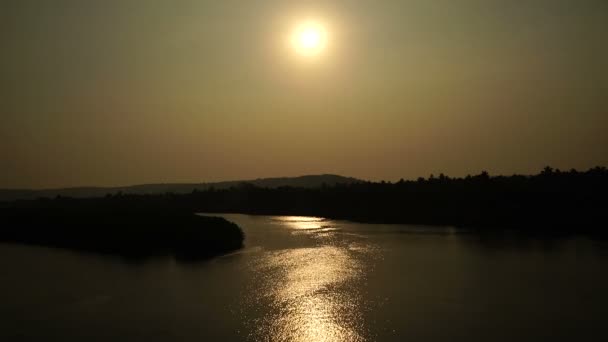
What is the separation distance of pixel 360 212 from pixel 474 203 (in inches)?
720

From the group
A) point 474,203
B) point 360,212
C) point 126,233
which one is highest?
point 474,203

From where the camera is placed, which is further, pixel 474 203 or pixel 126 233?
pixel 474 203

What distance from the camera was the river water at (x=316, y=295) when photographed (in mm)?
17141

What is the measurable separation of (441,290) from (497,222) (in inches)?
1498

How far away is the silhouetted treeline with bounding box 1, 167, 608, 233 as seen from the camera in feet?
179

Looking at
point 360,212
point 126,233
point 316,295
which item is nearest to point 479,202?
point 360,212

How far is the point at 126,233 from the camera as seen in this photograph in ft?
131

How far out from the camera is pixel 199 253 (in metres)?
36.2

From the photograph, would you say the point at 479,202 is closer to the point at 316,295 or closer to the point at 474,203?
the point at 474,203

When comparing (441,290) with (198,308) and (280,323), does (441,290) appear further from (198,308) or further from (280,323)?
(198,308)

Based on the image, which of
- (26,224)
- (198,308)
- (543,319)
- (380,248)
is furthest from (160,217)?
(543,319)

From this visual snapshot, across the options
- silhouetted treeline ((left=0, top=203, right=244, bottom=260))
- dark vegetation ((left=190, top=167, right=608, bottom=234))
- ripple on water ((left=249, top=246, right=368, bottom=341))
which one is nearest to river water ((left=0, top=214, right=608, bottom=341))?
ripple on water ((left=249, top=246, right=368, bottom=341))

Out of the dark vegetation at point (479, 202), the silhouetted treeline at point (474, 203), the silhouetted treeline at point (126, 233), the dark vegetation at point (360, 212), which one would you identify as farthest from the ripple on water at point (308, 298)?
the silhouetted treeline at point (474, 203)

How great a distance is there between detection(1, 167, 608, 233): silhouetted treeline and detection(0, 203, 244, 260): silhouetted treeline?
400 inches
